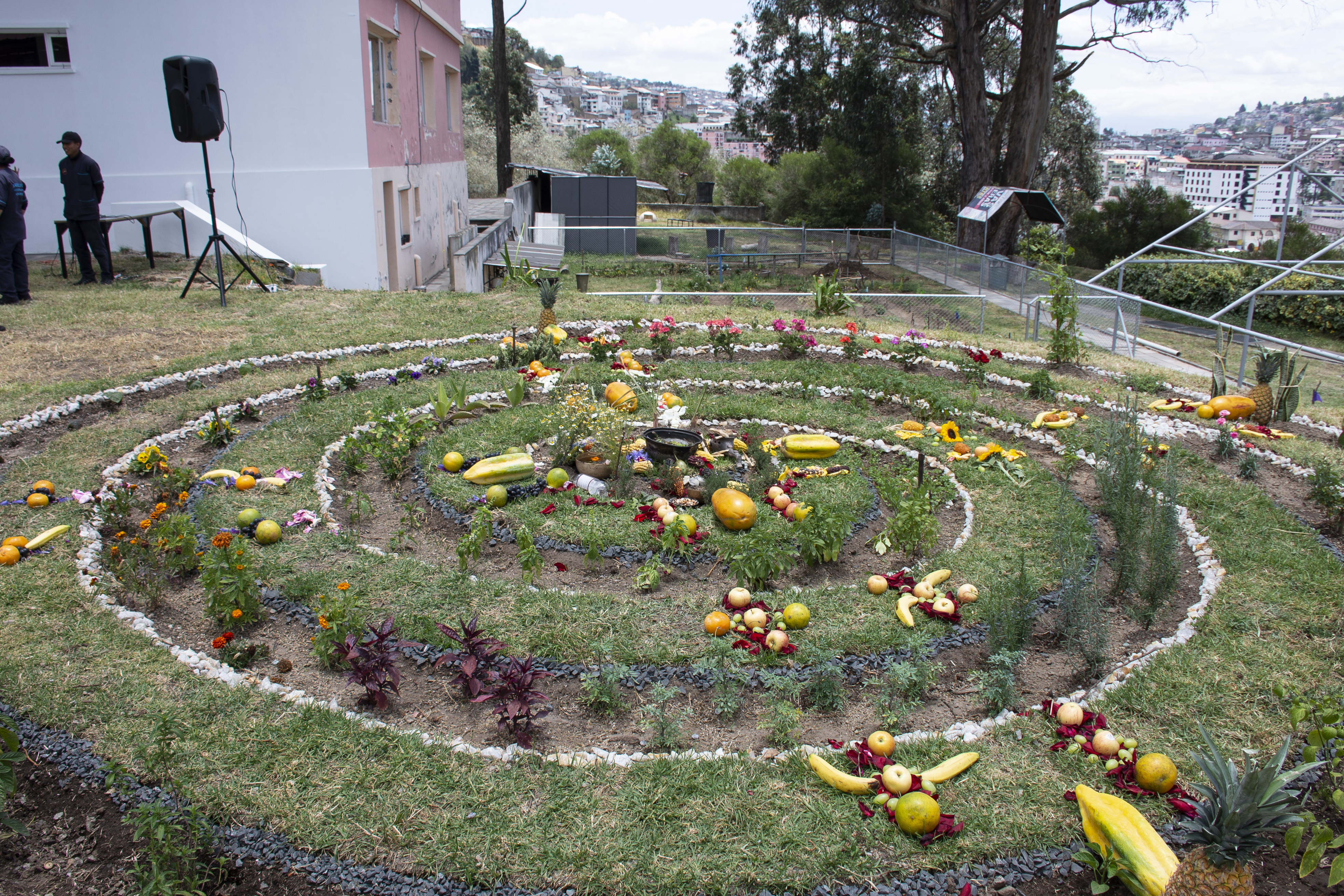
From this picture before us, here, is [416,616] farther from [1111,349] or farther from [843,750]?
[1111,349]

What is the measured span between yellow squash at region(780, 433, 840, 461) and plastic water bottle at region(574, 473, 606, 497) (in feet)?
5.65

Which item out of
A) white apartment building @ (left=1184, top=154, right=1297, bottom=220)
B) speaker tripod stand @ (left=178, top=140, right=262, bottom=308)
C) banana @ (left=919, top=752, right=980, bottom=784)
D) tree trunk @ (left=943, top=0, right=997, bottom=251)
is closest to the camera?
banana @ (left=919, top=752, right=980, bottom=784)

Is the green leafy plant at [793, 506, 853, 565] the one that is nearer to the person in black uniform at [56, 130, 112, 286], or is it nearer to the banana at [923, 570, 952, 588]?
the banana at [923, 570, 952, 588]

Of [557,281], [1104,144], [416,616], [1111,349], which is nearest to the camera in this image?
[416,616]

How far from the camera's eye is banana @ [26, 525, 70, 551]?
211 inches

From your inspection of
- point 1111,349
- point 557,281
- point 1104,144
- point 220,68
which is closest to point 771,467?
point 557,281

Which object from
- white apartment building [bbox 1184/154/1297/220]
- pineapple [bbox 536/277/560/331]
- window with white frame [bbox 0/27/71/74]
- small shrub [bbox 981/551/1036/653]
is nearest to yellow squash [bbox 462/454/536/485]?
small shrub [bbox 981/551/1036/653]

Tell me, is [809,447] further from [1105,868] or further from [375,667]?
[1105,868]

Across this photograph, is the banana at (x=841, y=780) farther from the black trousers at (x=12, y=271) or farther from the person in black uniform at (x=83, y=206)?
the person in black uniform at (x=83, y=206)

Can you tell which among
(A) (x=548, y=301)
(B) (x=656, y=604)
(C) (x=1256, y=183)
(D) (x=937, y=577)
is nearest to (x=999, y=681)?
(D) (x=937, y=577)

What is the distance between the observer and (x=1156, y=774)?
340 cm

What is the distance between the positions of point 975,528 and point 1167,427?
3.28 meters

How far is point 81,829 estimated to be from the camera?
3330mm

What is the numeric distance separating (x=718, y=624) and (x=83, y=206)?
12.3 metres
